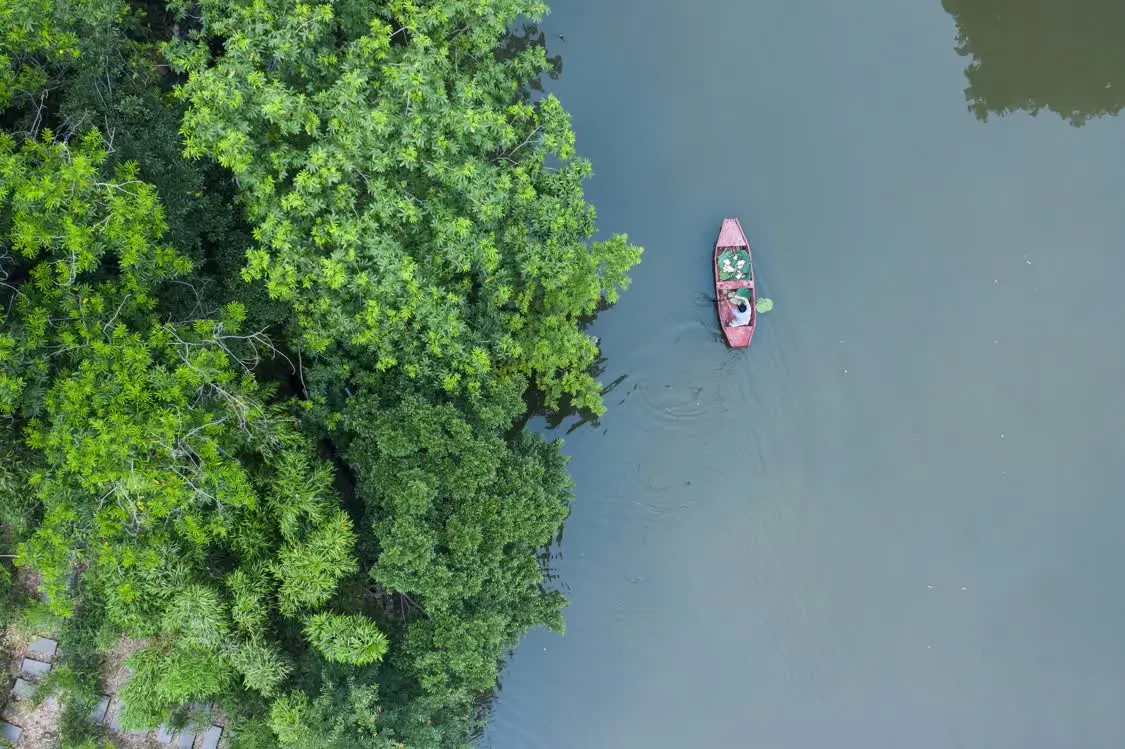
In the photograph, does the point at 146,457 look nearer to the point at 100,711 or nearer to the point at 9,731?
the point at 100,711

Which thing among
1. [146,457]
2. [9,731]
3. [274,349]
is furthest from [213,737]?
[274,349]

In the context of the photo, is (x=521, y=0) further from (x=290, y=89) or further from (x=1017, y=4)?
(x=1017, y=4)

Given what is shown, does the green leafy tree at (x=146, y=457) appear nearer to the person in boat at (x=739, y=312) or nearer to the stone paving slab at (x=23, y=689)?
the stone paving slab at (x=23, y=689)

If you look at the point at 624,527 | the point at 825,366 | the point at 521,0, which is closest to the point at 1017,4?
the point at 825,366

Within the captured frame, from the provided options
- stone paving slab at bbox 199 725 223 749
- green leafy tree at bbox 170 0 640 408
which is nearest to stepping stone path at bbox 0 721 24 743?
stone paving slab at bbox 199 725 223 749

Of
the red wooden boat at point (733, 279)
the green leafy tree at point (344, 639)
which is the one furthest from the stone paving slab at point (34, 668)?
the red wooden boat at point (733, 279)
